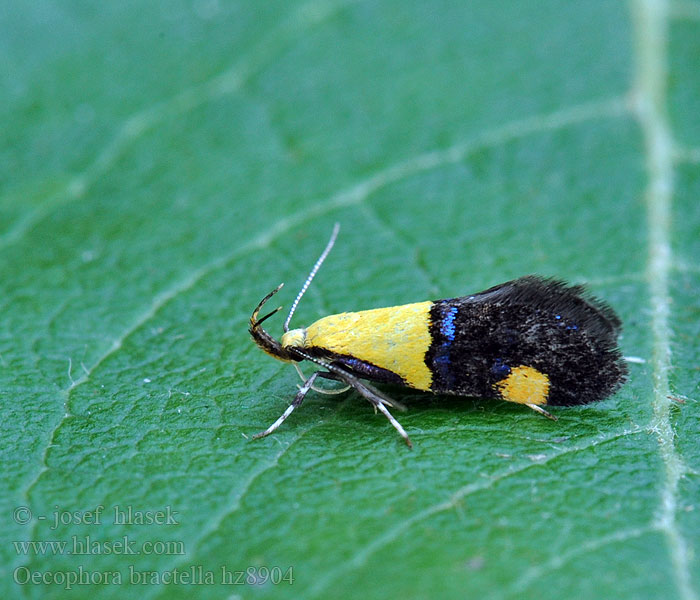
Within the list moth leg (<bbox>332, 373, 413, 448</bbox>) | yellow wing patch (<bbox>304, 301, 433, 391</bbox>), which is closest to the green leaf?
moth leg (<bbox>332, 373, 413, 448</bbox>)


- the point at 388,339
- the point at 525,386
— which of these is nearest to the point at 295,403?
the point at 388,339

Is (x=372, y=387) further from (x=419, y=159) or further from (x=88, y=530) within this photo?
(x=419, y=159)

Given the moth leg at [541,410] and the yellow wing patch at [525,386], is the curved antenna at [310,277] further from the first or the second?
the moth leg at [541,410]

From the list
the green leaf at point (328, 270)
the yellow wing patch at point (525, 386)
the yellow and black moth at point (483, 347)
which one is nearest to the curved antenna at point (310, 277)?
the green leaf at point (328, 270)

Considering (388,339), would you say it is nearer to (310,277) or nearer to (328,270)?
(310,277)

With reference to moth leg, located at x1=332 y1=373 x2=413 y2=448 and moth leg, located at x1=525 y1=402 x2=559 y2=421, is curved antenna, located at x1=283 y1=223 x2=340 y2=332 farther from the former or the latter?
moth leg, located at x1=525 y1=402 x2=559 y2=421
